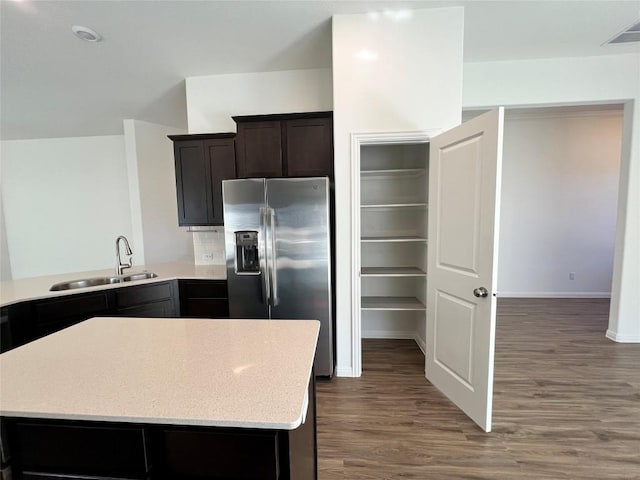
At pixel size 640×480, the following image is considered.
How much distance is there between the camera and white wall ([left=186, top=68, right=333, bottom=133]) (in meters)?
3.20

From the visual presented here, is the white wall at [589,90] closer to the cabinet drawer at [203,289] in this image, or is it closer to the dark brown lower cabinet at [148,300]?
the cabinet drawer at [203,289]

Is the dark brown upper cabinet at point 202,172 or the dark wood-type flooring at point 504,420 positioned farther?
the dark brown upper cabinet at point 202,172

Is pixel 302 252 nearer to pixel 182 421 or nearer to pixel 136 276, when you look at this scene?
pixel 182 421

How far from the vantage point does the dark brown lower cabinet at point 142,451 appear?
89 cm

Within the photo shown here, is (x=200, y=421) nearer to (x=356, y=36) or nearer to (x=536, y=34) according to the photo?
(x=356, y=36)

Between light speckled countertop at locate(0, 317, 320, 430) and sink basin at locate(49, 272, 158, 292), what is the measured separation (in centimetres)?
164

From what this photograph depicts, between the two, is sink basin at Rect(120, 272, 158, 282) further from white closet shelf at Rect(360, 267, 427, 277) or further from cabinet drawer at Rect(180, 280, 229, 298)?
white closet shelf at Rect(360, 267, 427, 277)

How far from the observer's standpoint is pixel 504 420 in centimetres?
202

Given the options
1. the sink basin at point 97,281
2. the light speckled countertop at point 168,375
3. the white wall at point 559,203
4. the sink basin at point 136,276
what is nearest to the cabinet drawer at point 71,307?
the sink basin at point 97,281

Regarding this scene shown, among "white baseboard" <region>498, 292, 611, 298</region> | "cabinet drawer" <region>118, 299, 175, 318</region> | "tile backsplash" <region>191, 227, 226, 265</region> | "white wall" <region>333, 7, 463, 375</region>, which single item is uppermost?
"white wall" <region>333, 7, 463, 375</region>

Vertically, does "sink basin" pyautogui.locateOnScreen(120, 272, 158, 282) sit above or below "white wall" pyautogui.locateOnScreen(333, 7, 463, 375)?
below

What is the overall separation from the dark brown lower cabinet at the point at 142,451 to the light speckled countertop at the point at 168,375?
0.10 metres

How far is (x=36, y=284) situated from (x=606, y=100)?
5.92 m

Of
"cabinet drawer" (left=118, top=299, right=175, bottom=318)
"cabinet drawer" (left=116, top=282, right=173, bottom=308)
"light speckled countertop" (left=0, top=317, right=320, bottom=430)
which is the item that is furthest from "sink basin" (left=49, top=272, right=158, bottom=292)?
"light speckled countertop" (left=0, top=317, right=320, bottom=430)
